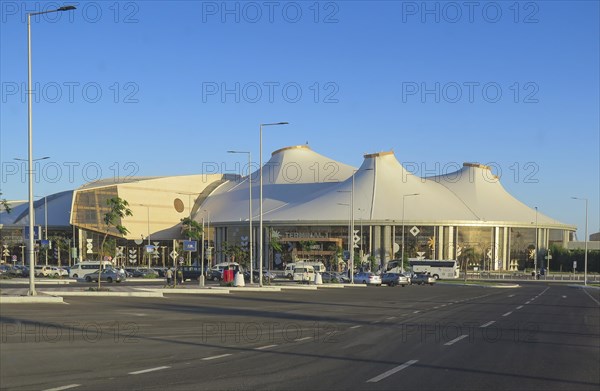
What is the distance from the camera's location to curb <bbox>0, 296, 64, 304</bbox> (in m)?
28.0

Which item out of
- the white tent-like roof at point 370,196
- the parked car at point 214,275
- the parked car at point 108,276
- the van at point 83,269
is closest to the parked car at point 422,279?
the parked car at point 214,275

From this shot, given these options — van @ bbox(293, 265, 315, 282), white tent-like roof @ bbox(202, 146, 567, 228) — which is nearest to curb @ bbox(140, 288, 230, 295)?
van @ bbox(293, 265, 315, 282)

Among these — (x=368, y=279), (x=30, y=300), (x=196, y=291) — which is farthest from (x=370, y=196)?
(x=30, y=300)

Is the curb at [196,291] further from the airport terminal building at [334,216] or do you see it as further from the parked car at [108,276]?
the airport terminal building at [334,216]

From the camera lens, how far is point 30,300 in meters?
28.7

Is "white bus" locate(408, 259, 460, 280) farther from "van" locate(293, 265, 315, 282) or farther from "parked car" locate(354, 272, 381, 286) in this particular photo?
"parked car" locate(354, 272, 381, 286)

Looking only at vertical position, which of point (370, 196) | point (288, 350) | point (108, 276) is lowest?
point (108, 276)

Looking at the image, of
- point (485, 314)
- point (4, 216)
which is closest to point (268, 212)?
point (4, 216)

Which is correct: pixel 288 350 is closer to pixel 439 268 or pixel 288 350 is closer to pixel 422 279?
pixel 422 279

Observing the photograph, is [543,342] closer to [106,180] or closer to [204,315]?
[204,315]

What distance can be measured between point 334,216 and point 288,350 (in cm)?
11092

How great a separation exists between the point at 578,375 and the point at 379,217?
114300 mm

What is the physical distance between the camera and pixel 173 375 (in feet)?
38.4

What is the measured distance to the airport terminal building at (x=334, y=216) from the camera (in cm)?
12644
